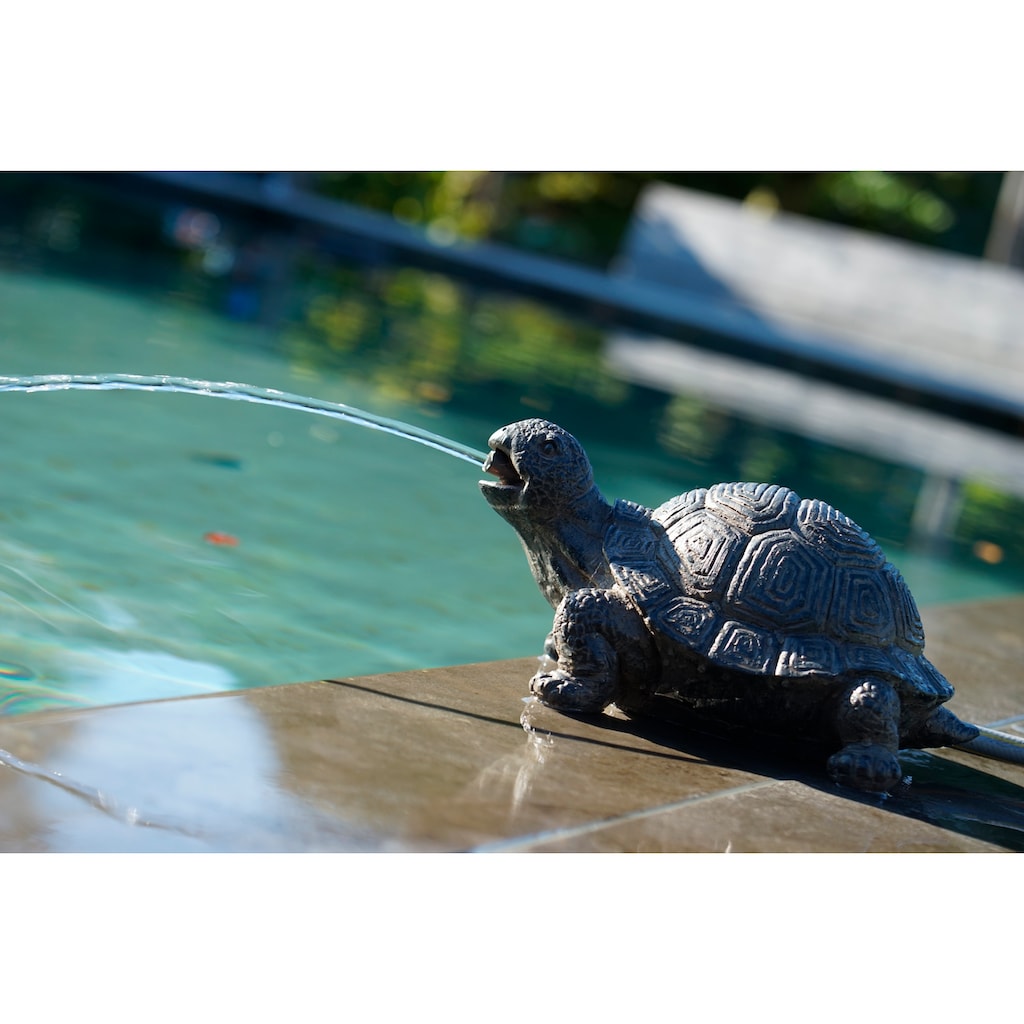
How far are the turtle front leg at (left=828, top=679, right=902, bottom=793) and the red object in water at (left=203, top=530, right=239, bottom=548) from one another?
2.77 metres

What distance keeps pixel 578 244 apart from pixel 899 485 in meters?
13.2

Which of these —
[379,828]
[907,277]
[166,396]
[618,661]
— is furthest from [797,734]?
[907,277]

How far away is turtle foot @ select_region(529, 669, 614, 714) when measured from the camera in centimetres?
358

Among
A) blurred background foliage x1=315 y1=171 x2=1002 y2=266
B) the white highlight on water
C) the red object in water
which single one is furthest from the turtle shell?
blurred background foliage x1=315 y1=171 x2=1002 y2=266

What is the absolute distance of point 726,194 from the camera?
27484mm

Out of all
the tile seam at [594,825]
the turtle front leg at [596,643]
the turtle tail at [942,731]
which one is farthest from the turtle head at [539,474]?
the turtle tail at [942,731]

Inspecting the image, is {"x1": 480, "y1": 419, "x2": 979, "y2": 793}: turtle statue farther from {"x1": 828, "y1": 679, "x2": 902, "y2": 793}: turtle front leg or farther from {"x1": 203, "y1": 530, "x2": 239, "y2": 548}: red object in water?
{"x1": 203, "y1": 530, "x2": 239, "y2": 548}: red object in water

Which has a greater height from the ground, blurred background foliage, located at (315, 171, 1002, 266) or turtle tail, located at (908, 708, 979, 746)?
blurred background foliage, located at (315, 171, 1002, 266)

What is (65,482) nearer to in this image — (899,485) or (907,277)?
(899,485)

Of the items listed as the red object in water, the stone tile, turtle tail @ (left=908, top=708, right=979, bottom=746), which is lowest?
the red object in water

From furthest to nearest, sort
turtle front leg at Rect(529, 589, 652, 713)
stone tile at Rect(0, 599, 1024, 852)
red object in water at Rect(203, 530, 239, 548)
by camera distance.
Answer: red object in water at Rect(203, 530, 239, 548)
turtle front leg at Rect(529, 589, 652, 713)
stone tile at Rect(0, 599, 1024, 852)

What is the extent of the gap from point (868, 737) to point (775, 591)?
18.7 inches

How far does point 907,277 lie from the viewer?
55.9 ft

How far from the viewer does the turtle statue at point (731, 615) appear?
3.42 m
